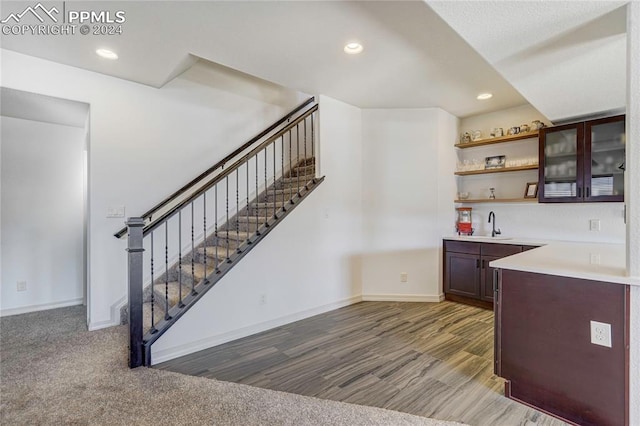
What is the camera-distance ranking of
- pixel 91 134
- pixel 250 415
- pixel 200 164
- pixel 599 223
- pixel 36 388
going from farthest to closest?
pixel 200 164
pixel 599 223
pixel 91 134
pixel 36 388
pixel 250 415

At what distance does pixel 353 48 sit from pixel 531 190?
9.90 ft

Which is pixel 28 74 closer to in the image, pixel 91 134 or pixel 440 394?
pixel 91 134

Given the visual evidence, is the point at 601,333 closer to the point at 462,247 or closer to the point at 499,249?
the point at 499,249

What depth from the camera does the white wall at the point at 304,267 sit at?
9.39ft

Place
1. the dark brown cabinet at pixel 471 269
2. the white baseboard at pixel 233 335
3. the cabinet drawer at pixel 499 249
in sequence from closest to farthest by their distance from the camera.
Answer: the white baseboard at pixel 233 335 → the cabinet drawer at pixel 499 249 → the dark brown cabinet at pixel 471 269

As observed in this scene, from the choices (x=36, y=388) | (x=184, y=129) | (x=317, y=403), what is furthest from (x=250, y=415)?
(x=184, y=129)

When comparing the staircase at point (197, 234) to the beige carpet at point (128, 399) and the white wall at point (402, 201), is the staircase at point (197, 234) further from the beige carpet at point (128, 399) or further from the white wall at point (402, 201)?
the white wall at point (402, 201)

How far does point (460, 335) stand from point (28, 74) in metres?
4.79

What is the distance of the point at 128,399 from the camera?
202 centimetres

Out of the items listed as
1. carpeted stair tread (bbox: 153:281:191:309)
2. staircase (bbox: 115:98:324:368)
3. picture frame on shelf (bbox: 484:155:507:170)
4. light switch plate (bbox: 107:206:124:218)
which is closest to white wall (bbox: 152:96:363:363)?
staircase (bbox: 115:98:324:368)

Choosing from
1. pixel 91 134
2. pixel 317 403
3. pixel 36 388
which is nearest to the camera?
pixel 317 403

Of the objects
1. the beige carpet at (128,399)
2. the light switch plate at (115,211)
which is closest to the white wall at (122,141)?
the light switch plate at (115,211)

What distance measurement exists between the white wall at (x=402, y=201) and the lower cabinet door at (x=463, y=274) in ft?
0.56

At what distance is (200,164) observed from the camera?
385 centimetres
